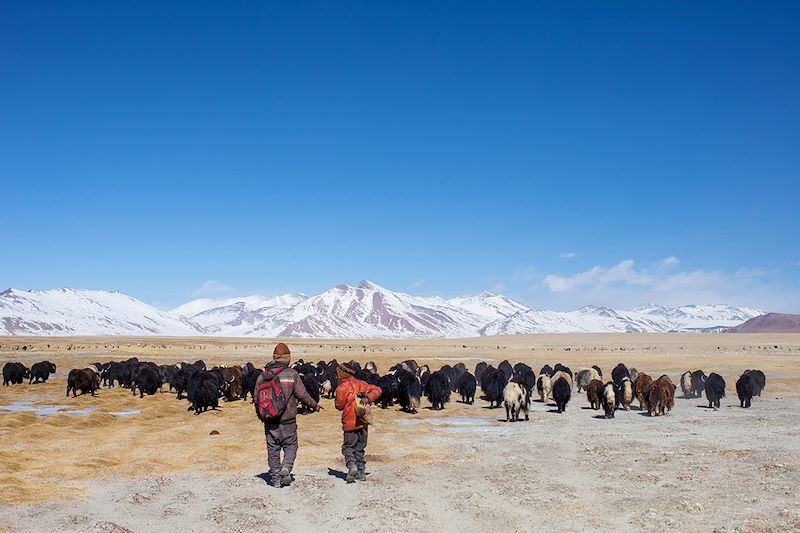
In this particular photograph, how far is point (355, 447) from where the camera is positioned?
1161 cm

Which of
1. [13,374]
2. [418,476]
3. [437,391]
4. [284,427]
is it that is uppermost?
[284,427]

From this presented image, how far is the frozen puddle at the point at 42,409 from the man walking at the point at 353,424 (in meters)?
16.9

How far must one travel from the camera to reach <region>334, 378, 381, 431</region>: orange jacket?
11406mm

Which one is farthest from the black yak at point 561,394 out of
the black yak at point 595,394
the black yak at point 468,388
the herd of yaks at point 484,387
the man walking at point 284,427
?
the man walking at point 284,427

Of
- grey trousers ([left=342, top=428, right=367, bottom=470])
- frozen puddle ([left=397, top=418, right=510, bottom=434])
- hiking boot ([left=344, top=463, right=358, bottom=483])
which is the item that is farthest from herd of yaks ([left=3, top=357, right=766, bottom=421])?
hiking boot ([left=344, top=463, right=358, bottom=483])

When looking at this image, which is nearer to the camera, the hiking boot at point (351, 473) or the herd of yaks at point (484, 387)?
the hiking boot at point (351, 473)

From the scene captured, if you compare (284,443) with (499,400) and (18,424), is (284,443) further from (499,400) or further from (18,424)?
(499,400)

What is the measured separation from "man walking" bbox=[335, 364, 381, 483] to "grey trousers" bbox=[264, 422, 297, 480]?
0.97 metres

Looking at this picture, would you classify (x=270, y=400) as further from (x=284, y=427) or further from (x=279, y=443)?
(x=279, y=443)

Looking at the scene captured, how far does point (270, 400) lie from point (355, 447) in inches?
76.7

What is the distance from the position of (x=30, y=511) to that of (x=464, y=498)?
6.75 meters

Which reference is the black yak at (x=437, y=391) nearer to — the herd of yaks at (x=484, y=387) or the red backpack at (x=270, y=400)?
the herd of yaks at (x=484, y=387)

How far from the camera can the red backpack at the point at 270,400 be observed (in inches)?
424

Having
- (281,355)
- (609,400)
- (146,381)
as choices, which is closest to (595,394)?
(609,400)
